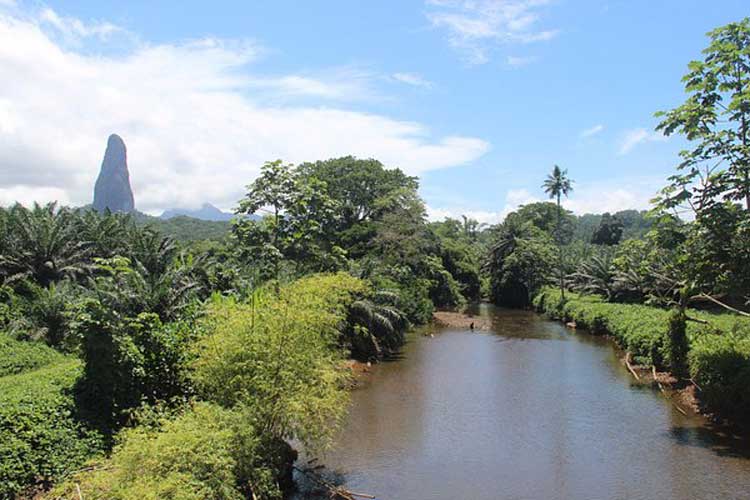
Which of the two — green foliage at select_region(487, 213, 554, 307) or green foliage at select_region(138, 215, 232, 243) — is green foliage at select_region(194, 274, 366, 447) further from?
green foliage at select_region(138, 215, 232, 243)

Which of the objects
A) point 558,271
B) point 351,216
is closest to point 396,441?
point 351,216

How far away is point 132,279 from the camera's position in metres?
13.6

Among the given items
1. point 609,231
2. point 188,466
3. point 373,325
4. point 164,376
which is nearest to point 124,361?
point 164,376

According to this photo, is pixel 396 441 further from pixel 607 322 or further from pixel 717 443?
pixel 607 322

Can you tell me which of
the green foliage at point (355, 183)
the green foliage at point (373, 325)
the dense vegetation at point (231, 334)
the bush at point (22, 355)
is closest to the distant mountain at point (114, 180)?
the green foliage at point (355, 183)

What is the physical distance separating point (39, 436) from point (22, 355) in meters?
8.26

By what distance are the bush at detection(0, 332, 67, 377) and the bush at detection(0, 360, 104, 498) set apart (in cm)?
528

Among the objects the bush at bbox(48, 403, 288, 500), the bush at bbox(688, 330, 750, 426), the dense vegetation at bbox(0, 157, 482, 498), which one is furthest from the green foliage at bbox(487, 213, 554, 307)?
the bush at bbox(48, 403, 288, 500)

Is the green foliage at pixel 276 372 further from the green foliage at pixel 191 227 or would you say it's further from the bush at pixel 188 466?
the green foliage at pixel 191 227

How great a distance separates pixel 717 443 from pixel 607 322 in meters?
17.1

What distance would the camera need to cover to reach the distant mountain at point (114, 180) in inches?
4877

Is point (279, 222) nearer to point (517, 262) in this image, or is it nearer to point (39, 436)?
point (39, 436)

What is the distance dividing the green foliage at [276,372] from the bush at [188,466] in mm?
583

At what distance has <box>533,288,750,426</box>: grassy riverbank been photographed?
517 inches
